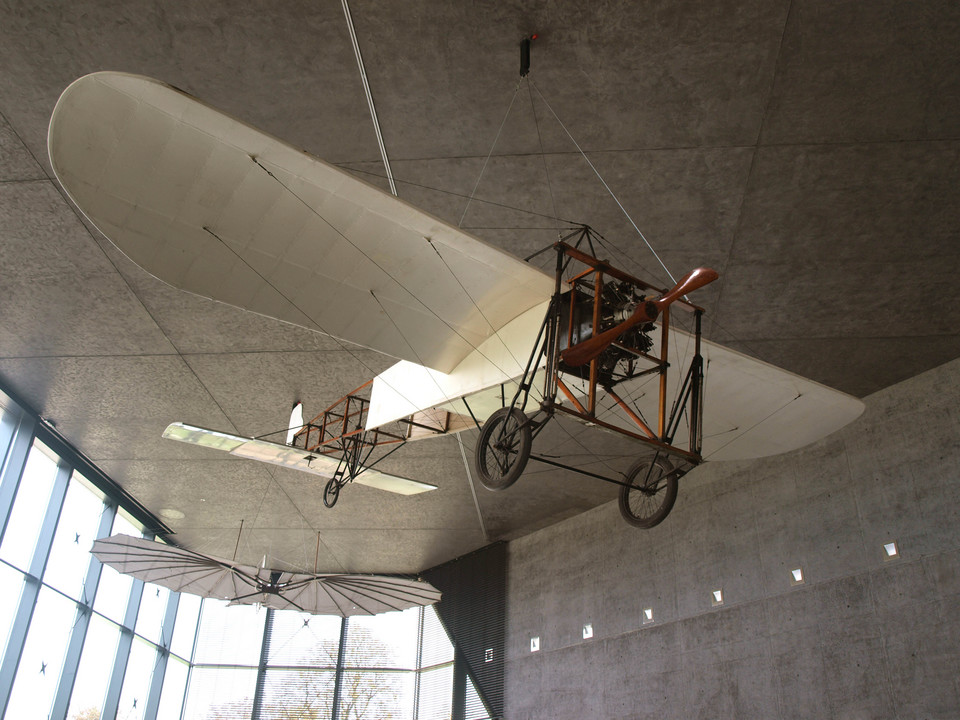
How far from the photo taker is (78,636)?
13906mm

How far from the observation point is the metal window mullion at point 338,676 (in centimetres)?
1844

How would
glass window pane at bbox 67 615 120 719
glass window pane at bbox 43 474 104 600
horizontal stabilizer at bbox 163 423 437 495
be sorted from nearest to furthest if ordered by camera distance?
horizontal stabilizer at bbox 163 423 437 495
glass window pane at bbox 43 474 104 600
glass window pane at bbox 67 615 120 719

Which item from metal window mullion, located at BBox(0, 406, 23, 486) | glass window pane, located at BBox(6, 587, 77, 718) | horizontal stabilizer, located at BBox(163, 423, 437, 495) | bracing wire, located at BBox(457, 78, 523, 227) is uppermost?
bracing wire, located at BBox(457, 78, 523, 227)

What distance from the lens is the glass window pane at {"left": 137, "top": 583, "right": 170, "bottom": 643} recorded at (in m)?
16.6

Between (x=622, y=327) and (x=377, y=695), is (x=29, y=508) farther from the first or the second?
Answer: (x=622, y=327)

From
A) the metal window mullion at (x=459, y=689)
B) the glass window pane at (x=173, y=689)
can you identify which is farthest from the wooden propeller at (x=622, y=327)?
the glass window pane at (x=173, y=689)

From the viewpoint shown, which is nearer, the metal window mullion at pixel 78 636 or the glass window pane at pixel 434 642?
the metal window mullion at pixel 78 636

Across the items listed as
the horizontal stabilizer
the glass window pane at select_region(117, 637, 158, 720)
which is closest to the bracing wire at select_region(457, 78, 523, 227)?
the horizontal stabilizer

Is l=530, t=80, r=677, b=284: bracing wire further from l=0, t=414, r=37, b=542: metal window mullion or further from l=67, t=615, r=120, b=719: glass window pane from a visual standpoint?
l=67, t=615, r=120, b=719: glass window pane

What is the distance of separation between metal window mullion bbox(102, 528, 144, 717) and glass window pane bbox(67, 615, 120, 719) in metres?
0.13

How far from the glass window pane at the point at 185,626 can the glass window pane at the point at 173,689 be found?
253mm

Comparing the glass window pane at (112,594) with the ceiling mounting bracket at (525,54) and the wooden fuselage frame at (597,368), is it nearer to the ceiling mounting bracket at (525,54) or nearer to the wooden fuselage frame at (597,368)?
the wooden fuselage frame at (597,368)

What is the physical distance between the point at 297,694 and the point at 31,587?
8026mm

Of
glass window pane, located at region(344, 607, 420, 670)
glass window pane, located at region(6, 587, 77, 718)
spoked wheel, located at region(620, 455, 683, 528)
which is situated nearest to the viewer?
spoked wheel, located at region(620, 455, 683, 528)
